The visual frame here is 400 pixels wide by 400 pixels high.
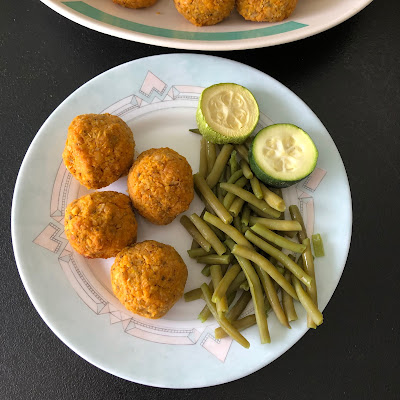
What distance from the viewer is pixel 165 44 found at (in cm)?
259

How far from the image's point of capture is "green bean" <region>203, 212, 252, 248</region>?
2.49 metres

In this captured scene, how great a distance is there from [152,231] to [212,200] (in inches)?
17.1

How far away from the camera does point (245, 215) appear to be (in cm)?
258

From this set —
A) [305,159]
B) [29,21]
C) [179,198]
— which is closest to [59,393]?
[179,198]

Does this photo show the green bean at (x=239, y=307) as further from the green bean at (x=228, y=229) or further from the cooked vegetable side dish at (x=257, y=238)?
the green bean at (x=228, y=229)

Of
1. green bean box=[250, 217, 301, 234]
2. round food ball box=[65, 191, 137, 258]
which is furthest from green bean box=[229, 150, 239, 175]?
round food ball box=[65, 191, 137, 258]

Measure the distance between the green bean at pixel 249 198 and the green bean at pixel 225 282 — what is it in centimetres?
37

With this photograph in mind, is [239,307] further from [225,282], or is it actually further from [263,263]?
[263,263]

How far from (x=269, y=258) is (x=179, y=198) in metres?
0.67

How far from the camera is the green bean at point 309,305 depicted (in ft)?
7.93

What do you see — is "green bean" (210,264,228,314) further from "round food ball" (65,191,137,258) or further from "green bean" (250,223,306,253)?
"round food ball" (65,191,137,258)

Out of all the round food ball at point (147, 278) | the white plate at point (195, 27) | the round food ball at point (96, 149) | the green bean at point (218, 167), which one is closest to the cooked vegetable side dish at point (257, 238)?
the green bean at point (218, 167)

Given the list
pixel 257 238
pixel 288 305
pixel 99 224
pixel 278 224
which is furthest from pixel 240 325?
pixel 99 224

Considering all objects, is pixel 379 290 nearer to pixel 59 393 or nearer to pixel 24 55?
pixel 59 393
